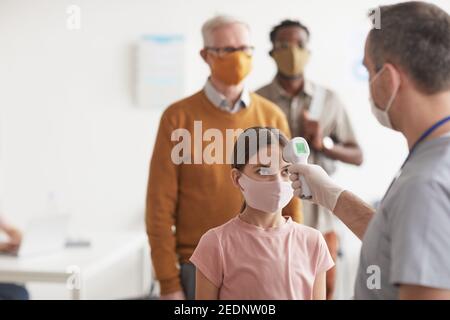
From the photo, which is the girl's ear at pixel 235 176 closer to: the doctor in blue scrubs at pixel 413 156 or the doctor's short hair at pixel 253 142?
the doctor's short hair at pixel 253 142

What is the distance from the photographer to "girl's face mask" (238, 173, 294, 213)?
1.01m

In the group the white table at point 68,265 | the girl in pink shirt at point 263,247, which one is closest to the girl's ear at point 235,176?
the girl in pink shirt at point 263,247

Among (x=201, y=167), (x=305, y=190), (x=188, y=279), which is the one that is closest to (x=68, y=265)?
(x=188, y=279)

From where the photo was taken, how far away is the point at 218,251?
103 centimetres

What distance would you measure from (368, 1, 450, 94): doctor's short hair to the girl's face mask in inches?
11.7

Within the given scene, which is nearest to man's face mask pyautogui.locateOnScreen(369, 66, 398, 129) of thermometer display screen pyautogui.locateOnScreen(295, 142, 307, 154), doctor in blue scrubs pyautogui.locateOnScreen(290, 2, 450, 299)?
doctor in blue scrubs pyautogui.locateOnScreen(290, 2, 450, 299)

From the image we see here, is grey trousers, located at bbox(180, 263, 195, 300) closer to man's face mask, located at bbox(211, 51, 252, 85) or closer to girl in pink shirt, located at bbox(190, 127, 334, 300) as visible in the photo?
girl in pink shirt, located at bbox(190, 127, 334, 300)

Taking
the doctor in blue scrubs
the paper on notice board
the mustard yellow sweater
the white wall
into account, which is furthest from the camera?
the paper on notice board

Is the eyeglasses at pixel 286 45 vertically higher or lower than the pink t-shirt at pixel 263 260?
higher

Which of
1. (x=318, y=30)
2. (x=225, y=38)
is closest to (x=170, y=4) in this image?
(x=318, y=30)

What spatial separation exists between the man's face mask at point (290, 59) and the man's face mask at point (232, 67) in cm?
25

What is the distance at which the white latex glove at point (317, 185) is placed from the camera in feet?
3.24

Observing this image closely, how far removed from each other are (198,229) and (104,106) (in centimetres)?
167
